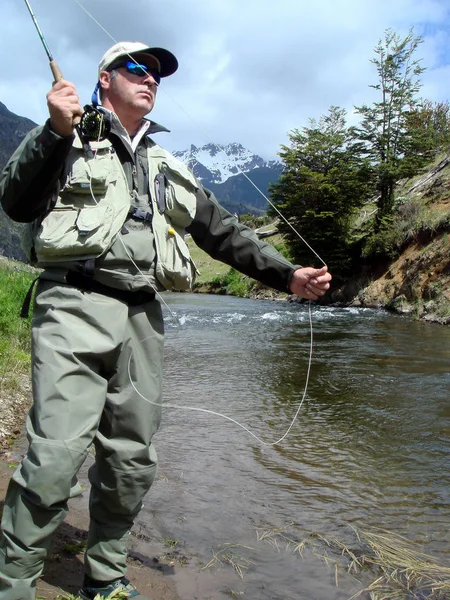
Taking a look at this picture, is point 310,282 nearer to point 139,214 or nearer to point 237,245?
point 237,245

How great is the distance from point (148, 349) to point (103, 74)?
1.35m

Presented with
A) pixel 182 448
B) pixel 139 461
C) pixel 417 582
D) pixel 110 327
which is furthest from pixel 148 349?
pixel 182 448

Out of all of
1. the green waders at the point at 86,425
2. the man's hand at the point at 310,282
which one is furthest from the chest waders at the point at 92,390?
the man's hand at the point at 310,282

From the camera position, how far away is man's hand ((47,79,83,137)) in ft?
6.32

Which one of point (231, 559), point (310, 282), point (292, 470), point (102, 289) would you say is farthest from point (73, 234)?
point (292, 470)

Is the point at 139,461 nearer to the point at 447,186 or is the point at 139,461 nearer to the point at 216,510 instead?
the point at 216,510

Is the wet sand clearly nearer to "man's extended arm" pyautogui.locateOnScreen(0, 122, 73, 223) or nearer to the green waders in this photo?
the green waders

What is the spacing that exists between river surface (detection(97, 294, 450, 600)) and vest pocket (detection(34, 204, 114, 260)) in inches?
65.3

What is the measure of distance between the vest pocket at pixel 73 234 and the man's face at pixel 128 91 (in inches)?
24.5

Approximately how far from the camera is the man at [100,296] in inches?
76.9

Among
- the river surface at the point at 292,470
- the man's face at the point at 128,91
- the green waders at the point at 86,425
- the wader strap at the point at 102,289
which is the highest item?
the man's face at the point at 128,91

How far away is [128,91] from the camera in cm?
250

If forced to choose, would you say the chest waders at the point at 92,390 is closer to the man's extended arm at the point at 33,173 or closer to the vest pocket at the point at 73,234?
the vest pocket at the point at 73,234

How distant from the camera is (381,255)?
2306 centimetres
